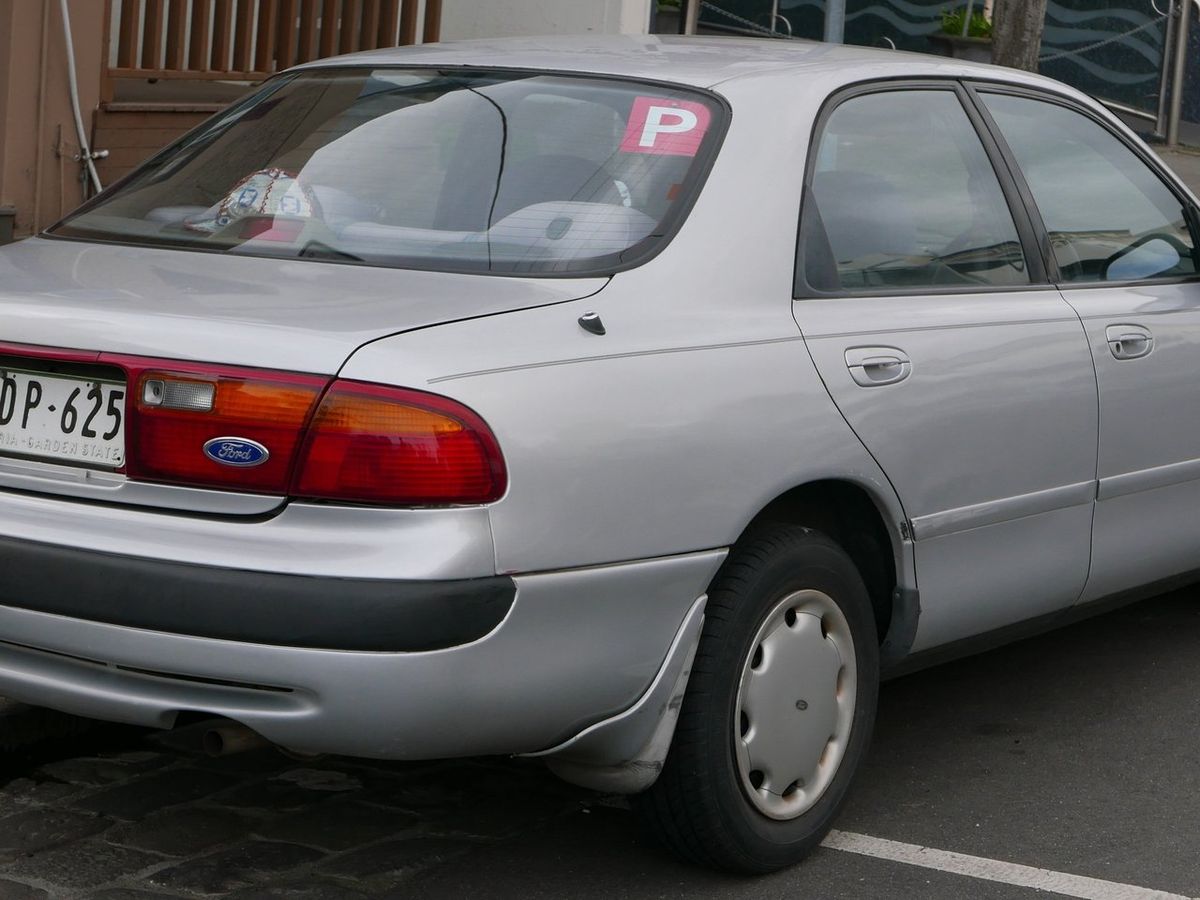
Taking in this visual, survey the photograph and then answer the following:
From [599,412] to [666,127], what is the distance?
2.77 feet

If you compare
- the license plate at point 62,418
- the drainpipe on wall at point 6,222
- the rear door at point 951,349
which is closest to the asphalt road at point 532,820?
the rear door at point 951,349

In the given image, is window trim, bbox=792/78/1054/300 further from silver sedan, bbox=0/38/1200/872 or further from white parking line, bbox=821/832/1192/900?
white parking line, bbox=821/832/1192/900

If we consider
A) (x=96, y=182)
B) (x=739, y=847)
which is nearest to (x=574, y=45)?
Result: (x=739, y=847)

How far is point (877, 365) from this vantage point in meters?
3.69

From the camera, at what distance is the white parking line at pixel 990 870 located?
3621mm

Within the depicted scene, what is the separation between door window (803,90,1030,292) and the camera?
3.81 metres

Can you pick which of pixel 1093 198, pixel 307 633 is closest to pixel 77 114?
pixel 1093 198

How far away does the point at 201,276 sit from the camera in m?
3.38

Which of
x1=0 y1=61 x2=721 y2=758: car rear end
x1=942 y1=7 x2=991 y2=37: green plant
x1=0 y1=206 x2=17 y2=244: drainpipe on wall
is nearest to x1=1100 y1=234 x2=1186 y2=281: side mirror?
x1=0 y1=61 x2=721 y2=758: car rear end

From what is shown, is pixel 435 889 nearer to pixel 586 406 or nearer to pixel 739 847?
pixel 739 847

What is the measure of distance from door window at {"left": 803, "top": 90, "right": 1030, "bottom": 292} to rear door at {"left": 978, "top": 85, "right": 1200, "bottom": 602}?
19cm

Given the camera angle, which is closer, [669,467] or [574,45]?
[669,467]

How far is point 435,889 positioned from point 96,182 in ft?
17.8

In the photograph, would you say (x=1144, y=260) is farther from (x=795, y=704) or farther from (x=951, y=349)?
(x=795, y=704)
